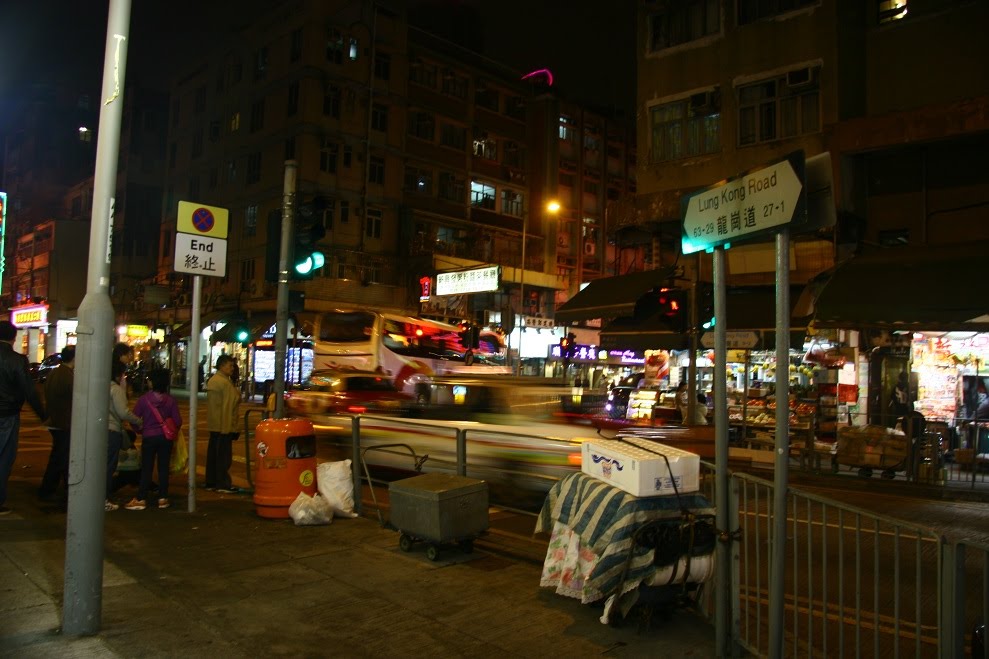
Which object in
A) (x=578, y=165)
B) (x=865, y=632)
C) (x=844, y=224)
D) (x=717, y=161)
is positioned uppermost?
(x=578, y=165)

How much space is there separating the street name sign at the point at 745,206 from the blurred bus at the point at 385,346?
16.7 meters

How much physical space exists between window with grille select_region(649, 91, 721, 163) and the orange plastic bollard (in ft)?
46.6

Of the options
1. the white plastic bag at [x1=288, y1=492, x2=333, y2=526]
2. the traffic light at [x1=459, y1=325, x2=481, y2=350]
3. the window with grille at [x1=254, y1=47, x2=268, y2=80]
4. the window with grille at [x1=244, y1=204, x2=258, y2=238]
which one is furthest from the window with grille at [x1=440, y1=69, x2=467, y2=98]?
the white plastic bag at [x1=288, y1=492, x2=333, y2=526]

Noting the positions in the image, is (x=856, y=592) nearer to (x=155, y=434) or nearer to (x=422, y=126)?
(x=155, y=434)

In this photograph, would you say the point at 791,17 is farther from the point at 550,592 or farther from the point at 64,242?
the point at 64,242

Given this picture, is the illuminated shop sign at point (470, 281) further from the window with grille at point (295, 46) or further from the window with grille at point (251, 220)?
the window with grille at point (295, 46)

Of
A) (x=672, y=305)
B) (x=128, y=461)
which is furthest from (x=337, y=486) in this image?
(x=672, y=305)

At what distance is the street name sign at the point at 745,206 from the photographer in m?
4.02

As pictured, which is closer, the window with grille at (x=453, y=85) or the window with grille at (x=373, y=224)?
the window with grille at (x=373, y=224)

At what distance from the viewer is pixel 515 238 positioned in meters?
44.1

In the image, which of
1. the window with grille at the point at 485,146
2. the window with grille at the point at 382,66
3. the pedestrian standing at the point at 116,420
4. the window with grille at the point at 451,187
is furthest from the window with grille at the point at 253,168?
the pedestrian standing at the point at 116,420

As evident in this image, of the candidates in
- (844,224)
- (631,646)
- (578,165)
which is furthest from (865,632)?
(578,165)

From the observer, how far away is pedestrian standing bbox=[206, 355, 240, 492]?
973 cm

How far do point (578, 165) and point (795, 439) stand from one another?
34.2 metres
